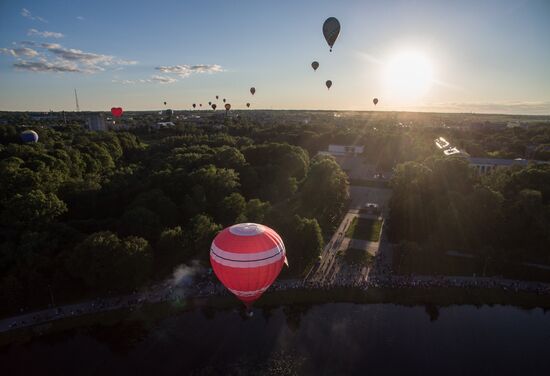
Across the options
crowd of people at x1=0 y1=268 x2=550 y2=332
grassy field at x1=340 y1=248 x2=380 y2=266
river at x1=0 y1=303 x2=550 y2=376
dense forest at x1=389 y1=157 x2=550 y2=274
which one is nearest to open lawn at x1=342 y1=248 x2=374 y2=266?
grassy field at x1=340 y1=248 x2=380 y2=266

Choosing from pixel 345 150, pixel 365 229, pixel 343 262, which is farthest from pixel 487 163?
pixel 343 262

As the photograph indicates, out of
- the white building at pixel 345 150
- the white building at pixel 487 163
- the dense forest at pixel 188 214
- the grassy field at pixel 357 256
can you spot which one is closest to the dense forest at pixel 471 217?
the dense forest at pixel 188 214

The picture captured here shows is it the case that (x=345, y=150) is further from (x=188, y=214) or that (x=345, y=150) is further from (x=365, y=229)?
(x=188, y=214)

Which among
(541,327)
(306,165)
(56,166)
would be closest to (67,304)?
(56,166)

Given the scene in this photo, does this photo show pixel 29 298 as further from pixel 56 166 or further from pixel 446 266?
pixel 446 266

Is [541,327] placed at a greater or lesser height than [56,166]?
lesser

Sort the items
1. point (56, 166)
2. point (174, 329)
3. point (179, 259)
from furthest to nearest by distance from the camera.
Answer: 1. point (56, 166)
2. point (179, 259)
3. point (174, 329)

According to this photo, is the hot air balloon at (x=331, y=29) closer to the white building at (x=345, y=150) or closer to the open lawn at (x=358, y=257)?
the open lawn at (x=358, y=257)
